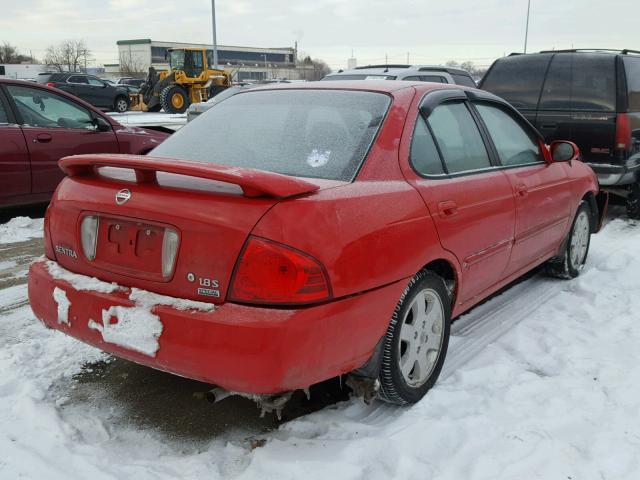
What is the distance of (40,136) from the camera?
6.41 m

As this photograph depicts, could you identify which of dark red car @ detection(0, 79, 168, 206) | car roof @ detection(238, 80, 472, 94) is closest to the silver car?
dark red car @ detection(0, 79, 168, 206)

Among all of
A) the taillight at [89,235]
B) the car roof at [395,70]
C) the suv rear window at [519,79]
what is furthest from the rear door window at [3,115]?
the car roof at [395,70]

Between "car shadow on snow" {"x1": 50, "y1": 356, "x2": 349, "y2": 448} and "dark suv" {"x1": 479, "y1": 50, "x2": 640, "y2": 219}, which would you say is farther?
"dark suv" {"x1": 479, "y1": 50, "x2": 640, "y2": 219}

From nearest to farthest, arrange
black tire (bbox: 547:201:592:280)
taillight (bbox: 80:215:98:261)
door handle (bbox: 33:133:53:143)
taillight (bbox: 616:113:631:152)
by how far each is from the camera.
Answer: taillight (bbox: 80:215:98:261)
black tire (bbox: 547:201:592:280)
door handle (bbox: 33:133:53:143)
taillight (bbox: 616:113:631:152)

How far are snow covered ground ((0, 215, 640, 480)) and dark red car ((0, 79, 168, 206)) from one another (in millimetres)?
2837

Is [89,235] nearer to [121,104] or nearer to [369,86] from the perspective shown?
[369,86]

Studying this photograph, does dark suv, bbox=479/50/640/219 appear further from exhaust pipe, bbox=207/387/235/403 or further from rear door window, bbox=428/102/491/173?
exhaust pipe, bbox=207/387/235/403

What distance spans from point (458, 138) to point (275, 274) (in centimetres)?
170

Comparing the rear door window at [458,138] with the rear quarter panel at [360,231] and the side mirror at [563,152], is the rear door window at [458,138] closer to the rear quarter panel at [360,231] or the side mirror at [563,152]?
the rear quarter panel at [360,231]

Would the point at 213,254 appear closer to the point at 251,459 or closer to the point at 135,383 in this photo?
the point at 251,459

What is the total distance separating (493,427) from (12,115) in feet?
18.6

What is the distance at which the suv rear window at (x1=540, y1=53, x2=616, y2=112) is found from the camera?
696cm

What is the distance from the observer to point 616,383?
127 inches

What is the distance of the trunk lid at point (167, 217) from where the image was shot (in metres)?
2.33
